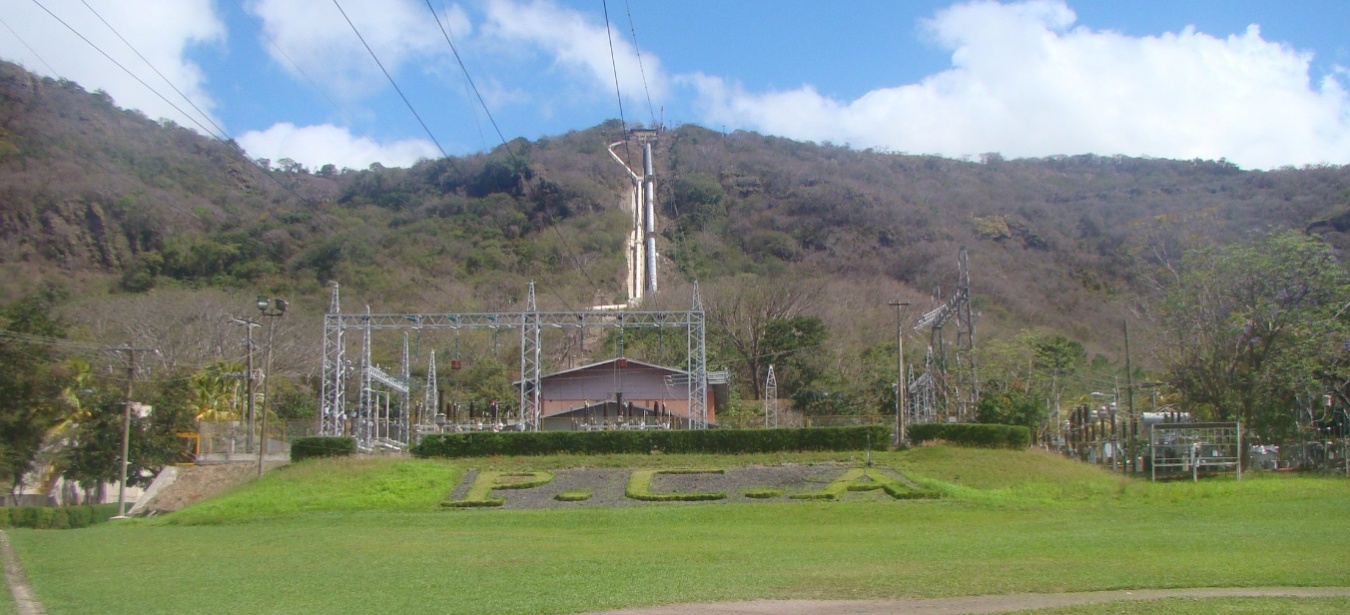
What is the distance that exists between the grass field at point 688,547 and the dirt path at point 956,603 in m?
0.43

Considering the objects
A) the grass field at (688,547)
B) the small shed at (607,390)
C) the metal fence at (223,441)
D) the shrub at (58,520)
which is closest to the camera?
the grass field at (688,547)

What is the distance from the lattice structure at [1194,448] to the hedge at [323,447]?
29615 mm

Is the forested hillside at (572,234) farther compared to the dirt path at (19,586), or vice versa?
the forested hillside at (572,234)

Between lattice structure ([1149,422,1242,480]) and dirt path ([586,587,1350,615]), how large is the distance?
2401cm

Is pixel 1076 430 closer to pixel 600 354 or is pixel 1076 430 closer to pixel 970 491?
pixel 970 491

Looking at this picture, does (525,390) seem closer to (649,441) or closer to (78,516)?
(649,441)

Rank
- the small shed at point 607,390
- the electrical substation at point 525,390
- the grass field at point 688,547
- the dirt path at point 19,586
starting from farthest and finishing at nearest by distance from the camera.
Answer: the small shed at point 607,390 → the electrical substation at point 525,390 → the grass field at point 688,547 → the dirt path at point 19,586

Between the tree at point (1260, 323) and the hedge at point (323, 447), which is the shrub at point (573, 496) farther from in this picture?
the tree at point (1260, 323)

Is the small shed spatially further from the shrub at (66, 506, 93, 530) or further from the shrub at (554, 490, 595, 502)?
the shrub at (66, 506, 93, 530)

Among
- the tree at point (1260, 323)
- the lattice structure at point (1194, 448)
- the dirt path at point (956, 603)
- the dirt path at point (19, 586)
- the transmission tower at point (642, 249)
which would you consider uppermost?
the transmission tower at point (642, 249)

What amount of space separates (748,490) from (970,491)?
705cm

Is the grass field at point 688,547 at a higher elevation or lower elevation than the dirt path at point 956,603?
lower

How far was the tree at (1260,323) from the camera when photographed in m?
39.5

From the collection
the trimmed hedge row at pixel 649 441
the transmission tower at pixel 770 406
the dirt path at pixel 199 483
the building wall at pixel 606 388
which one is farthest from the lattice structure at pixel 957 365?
the dirt path at pixel 199 483
